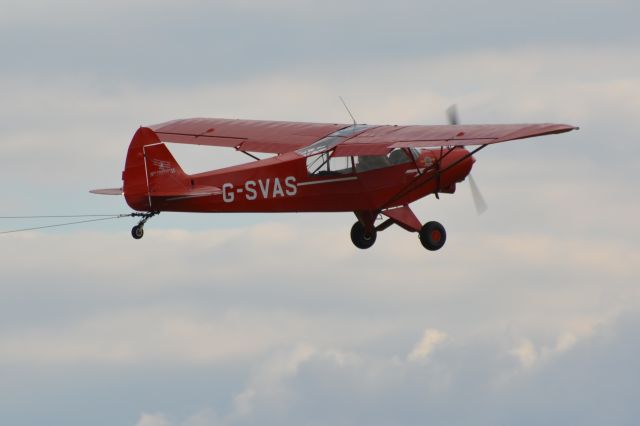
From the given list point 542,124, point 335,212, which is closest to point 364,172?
point 335,212

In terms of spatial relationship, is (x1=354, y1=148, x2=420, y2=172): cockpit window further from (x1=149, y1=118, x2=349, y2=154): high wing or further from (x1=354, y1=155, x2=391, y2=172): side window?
(x1=149, y1=118, x2=349, y2=154): high wing

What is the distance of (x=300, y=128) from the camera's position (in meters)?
39.4

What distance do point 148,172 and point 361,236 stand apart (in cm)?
474

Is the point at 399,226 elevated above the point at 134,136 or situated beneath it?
situated beneath

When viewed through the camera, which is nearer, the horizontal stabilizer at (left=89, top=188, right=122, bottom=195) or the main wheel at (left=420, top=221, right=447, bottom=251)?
the horizontal stabilizer at (left=89, top=188, right=122, bottom=195)

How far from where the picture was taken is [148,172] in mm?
34906

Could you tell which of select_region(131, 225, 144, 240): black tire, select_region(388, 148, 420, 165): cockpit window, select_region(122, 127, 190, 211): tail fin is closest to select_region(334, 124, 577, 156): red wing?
select_region(388, 148, 420, 165): cockpit window

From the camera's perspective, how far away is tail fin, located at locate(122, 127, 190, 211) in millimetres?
34781

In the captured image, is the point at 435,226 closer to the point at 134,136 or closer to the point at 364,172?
the point at 364,172

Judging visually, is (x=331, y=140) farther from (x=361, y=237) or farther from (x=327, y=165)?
(x=361, y=237)

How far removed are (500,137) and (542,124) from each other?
2.53ft

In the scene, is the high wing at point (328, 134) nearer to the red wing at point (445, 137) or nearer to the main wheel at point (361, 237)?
the red wing at point (445, 137)

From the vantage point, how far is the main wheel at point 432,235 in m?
37.1

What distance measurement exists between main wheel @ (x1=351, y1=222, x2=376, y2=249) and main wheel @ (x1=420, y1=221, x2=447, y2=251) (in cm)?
101
